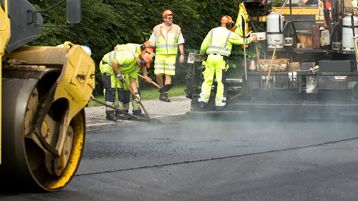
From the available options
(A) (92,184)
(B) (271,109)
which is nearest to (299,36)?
(B) (271,109)

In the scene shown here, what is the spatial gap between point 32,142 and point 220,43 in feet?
27.1

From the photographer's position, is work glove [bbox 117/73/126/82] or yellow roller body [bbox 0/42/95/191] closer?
yellow roller body [bbox 0/42/95/191]

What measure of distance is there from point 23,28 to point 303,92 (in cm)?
800

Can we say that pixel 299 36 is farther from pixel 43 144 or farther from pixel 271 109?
pixel 43 144

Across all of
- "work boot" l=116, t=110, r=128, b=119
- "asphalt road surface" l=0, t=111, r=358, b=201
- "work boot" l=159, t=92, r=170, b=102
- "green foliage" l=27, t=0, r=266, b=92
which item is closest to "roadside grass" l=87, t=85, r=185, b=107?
"green foliage" l=27, t=0, r=266, b=92

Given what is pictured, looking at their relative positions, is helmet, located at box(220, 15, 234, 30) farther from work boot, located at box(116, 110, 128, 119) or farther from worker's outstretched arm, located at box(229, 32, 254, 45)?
work boot, located at box(116, 110, 128, 119)

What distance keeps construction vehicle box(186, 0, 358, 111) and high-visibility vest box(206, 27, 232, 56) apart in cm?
46

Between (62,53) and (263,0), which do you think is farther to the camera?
(263,0)

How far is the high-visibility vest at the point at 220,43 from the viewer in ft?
51.3

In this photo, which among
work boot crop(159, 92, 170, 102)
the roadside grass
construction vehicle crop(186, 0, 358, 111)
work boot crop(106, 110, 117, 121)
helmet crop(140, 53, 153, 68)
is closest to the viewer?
work boot crop(106, 110, 117, 121)

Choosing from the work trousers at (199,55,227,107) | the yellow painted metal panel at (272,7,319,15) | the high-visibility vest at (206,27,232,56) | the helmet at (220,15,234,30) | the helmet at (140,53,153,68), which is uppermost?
the yellow painted metal panel at (272,7,319,15)

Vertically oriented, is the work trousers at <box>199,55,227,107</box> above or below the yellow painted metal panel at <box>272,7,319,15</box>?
below

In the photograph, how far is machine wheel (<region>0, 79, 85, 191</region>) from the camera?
285 inches

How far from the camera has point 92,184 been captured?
8445 millimetres
